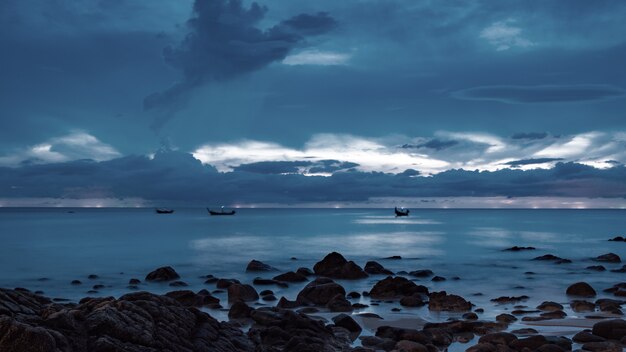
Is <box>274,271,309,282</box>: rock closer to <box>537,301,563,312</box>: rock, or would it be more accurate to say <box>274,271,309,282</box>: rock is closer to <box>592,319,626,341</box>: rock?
<box>537,301,563,312</box>: rock

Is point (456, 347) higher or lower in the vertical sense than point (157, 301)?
lower

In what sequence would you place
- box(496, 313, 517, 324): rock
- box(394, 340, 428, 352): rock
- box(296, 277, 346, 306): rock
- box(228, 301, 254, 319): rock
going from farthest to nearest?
box(296, 277, 346, 306): rock → box(228, 301, 254, 319): rock → box(496, 313, 517, 324): rock → box(394, 340, 428, 352): rock

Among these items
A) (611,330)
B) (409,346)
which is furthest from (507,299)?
(409,346)

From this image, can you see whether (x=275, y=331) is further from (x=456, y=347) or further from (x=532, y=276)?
(x=532, y=276)

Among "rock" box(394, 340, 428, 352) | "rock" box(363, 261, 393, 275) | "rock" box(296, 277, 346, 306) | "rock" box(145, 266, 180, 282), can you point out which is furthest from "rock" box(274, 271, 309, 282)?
"rock" box(394, 340, 428, 352)

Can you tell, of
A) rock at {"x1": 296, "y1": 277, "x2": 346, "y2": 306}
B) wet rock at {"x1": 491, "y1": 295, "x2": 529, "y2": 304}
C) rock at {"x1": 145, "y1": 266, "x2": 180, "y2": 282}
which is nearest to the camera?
rock at {"x1": 296, "y1": 277, "x2": 346, "y2": 306}

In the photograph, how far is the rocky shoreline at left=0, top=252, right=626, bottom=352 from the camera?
25.3 ft

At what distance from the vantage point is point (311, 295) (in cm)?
2289

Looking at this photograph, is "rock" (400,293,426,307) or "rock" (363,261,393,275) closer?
"rock" (400,293,426,307)

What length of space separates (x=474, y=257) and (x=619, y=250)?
75.5 feet

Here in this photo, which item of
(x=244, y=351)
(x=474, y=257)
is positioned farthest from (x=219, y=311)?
(x=474, y=257)

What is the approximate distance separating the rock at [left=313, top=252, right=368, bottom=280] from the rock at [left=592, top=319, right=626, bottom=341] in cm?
1774

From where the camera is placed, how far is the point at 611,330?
16.0 m

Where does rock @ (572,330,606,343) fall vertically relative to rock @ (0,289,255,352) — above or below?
below
